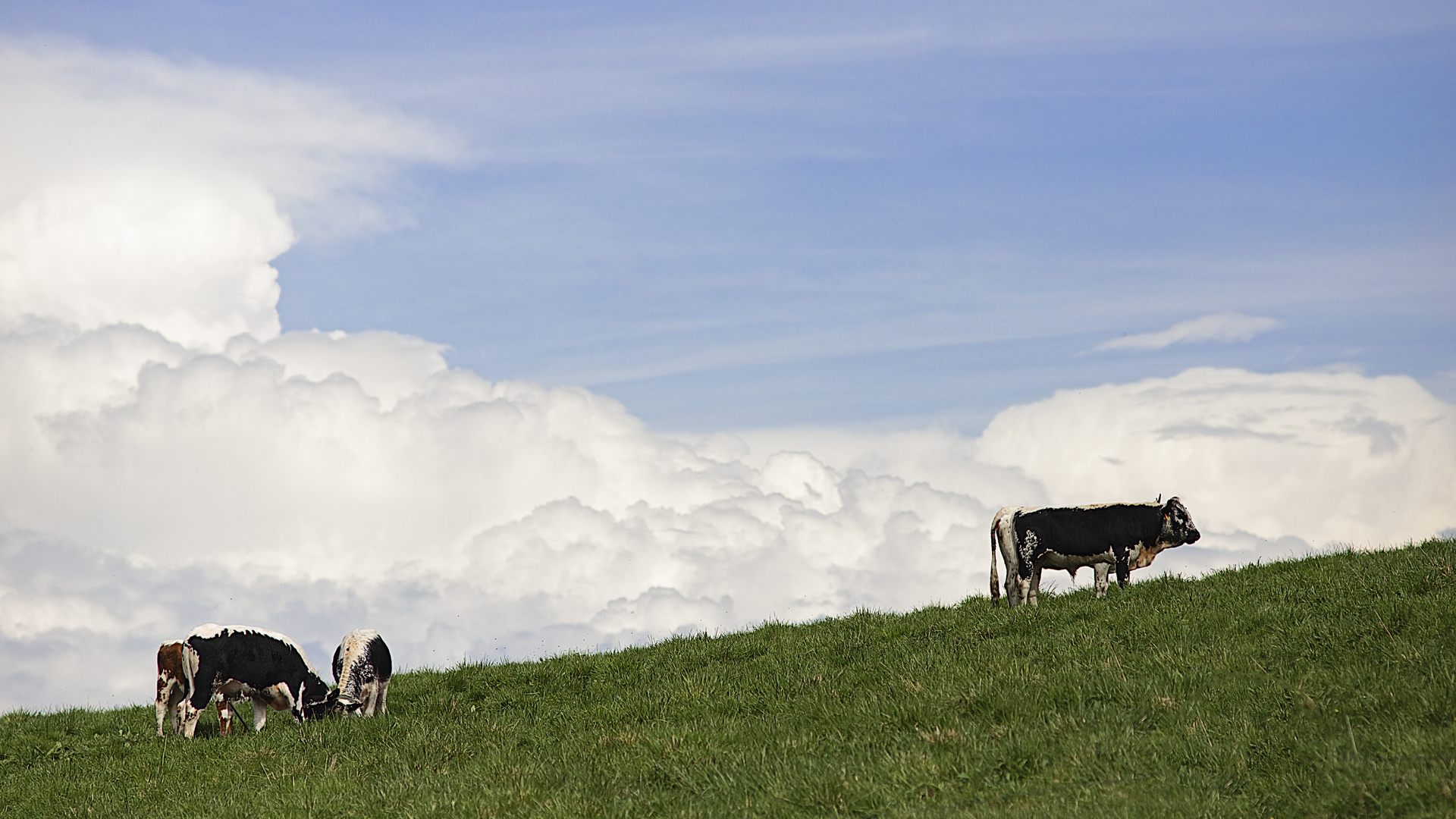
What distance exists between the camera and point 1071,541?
59.3ft

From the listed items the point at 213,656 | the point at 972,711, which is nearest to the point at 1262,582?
the point at 972,711

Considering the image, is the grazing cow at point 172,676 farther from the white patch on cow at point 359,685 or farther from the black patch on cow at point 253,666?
the white patch on cow at point 359,685

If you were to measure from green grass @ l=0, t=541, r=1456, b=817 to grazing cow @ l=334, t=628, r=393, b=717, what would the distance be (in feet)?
1.86

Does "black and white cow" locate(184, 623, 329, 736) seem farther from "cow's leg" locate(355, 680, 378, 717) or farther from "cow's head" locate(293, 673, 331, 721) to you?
"cow's leg" locate(355, 680, 378, 717)

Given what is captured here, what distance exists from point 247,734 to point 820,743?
363 inches

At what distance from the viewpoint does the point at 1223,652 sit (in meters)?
11.3

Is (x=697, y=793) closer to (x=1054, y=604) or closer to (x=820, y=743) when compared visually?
(x=820, y=743)

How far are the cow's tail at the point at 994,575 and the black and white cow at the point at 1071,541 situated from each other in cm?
1

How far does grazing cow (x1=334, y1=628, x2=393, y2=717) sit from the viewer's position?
16953mm

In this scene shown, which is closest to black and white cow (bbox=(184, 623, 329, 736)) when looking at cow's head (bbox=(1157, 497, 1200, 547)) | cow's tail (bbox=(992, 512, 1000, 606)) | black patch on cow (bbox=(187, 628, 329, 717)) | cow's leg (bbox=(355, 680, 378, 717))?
black patch on cow (bbox=(187, 628, 329, 717))

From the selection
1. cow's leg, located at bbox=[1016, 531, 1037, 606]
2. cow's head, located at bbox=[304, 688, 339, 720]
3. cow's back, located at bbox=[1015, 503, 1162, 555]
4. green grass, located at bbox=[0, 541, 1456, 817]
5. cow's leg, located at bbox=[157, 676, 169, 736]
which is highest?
cow's back, located at bbox=[1015, 503, 1162, 555]

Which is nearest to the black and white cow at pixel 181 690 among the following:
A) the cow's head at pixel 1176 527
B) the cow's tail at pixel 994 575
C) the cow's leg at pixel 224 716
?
the cow's leg at pixel 224 716

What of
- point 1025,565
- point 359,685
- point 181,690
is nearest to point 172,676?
point 181,690

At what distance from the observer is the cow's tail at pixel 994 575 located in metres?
18.1
